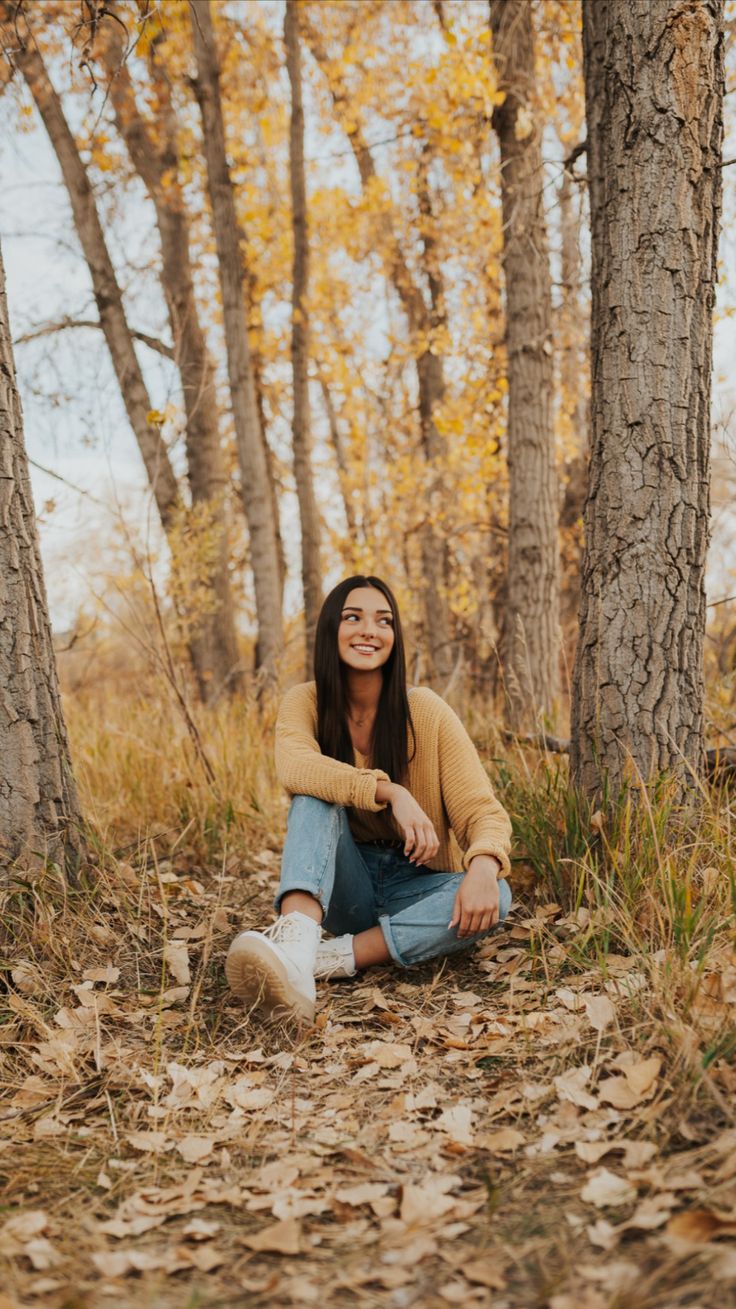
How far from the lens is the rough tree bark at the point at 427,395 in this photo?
941 centimetres

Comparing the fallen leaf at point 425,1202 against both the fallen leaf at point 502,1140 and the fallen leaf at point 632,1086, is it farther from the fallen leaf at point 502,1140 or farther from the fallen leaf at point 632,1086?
the fallen leaf at point 632,1086

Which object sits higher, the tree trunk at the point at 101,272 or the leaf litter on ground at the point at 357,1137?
the tree trunk at the point at 101,272

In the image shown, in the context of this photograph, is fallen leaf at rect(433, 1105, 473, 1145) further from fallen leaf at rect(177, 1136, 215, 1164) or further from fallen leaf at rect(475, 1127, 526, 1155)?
fallen leaf at rect(177, 1136, 215, 1164)

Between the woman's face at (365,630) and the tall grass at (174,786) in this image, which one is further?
the tall grass at (174,786)

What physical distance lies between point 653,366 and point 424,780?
1.54 m

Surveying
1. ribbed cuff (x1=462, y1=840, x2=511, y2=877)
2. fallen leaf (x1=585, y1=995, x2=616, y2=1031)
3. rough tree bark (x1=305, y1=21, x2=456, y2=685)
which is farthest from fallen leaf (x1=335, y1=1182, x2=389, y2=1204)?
rough tree bark (x1=305, y1=21, x2=456, y2=685)

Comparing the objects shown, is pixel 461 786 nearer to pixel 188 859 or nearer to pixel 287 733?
pixel 287 733

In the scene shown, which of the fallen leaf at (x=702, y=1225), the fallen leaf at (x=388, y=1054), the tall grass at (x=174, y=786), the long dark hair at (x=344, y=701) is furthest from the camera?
the tall grass at (x=174, y=786)

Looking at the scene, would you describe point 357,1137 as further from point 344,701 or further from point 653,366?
point 653,366

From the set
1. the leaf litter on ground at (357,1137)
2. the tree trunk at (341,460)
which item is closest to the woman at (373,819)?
the leaf litter on ground at (357,1137)

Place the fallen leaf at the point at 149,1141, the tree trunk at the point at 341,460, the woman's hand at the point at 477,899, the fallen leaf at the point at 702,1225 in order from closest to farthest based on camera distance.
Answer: the fallen leaf at the point at 702,1225 → the fallen leaf at the point at 149,1141 → the woman's hand at the point at 477,899 → the tree trunk at the point at 341,460

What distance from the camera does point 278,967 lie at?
262cm

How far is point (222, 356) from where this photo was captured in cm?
1152

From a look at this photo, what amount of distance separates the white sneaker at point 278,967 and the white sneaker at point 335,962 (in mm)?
212
